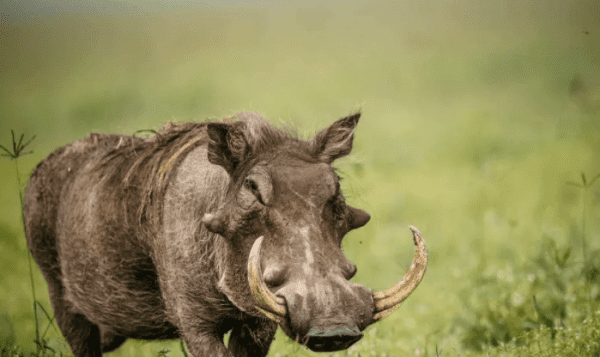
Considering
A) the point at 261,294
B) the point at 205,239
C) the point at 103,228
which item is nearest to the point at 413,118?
the point at 103,228

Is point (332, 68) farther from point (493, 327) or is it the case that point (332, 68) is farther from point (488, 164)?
point (493, 327)

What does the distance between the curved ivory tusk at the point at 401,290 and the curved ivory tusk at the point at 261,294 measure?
0.39 meters

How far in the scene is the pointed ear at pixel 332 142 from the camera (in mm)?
3887

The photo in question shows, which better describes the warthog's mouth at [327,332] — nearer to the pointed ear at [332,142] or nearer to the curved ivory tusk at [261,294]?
the curved ivory tusk at [261,294]

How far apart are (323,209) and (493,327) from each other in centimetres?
292

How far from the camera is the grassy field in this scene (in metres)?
6.24

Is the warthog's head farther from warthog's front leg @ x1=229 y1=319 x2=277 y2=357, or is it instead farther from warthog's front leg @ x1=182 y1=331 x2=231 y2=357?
warthog's front leg @ x1=229 y1=319 x2=277 y2=357

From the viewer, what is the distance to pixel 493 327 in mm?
5980

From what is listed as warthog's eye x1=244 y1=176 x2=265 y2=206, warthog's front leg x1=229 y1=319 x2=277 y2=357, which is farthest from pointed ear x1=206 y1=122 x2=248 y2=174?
warthog's front leg x1=229 y1=319 x2=277 y2=357

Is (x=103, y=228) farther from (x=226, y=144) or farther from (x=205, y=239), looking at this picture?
(x=226, y=144)

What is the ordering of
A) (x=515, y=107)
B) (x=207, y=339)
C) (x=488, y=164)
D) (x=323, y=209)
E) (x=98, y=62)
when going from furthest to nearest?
(x=98, y=62) < (x=515, y=107) < (x=488, y=164) < (x=207, y=339) < (x=323, y=209)

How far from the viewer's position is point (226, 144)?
387 centimetres

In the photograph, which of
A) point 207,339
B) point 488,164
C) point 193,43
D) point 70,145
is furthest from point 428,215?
point 193,43

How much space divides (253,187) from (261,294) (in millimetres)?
593
